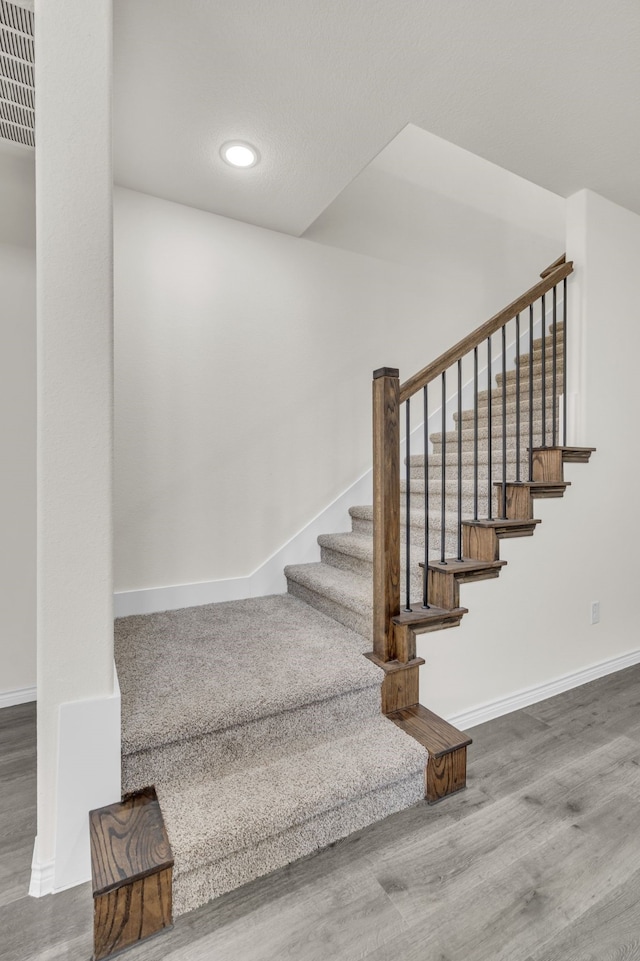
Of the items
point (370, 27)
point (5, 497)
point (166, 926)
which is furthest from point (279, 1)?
point (166, 926)

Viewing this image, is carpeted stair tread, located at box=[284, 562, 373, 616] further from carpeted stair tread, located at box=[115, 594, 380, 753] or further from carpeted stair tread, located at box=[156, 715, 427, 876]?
carpeted stair tread, located at box=[156, 715, 427, 876]

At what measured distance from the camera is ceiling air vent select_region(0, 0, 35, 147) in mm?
1465

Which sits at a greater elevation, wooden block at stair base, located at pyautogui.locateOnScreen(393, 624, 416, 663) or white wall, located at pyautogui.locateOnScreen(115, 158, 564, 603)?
white wall, located at pyautogui.locateOnScreen(115, 158, 564, 603)

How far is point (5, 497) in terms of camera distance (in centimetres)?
213

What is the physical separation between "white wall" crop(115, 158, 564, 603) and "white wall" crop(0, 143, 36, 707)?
1.23 feet

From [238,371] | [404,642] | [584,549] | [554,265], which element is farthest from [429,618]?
[554,265]

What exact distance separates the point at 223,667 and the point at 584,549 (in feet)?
6.18

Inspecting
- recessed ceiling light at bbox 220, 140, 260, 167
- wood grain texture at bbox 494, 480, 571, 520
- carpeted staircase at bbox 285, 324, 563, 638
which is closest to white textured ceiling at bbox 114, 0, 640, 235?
recessed ceiling light at bbox 220, 140, 260, 167

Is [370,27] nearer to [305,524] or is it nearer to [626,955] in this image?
[305,524]

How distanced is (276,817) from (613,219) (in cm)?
314

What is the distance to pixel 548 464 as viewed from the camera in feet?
7.41

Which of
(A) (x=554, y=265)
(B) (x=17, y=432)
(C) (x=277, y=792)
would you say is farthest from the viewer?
(A) (x=554, y=265)

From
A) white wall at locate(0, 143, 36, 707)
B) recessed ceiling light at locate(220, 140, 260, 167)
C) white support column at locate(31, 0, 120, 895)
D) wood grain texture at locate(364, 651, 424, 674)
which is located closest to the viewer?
white support column at locate(31, 0, 120, 895)

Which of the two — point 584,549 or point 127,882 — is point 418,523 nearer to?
point 584,549
